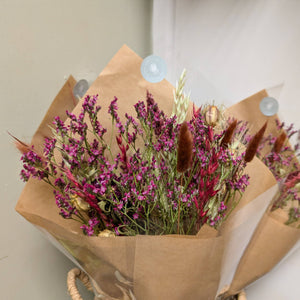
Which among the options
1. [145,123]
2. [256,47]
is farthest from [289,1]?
[145,123]

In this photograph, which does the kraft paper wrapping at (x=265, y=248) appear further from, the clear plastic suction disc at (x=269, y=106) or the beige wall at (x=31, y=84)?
the beige wall at (x=31, y=84)

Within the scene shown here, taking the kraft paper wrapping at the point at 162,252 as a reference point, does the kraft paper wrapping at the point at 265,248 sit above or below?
below

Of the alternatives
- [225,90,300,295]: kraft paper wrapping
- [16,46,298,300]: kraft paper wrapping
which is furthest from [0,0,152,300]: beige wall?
[225,90,300,295]: kraft paper wrapping

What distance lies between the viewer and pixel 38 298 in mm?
886

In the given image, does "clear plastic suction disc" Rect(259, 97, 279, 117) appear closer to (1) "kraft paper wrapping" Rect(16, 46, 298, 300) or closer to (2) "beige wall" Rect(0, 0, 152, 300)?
(1) "kraft paper wrapping" Rect(16, 46, 298, 300)

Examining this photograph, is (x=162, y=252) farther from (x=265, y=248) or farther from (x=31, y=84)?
(x=31, y=84)

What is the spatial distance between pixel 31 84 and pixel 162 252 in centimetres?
58

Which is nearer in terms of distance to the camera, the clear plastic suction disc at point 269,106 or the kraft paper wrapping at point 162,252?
the kraft paper wrapping at point 162,252

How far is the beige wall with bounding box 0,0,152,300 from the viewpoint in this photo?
2.65 ft

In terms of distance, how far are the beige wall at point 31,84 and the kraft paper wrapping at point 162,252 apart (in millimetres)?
184

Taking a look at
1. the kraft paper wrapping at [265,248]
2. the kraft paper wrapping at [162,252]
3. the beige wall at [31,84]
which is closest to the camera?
the kraft paper wrapping at [162,252]

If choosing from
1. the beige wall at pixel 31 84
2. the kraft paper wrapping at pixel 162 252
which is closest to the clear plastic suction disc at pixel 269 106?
the kraft paper wrapping at pixel 162 252

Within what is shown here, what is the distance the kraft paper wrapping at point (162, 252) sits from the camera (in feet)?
1.77

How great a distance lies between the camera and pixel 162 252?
54 cm
